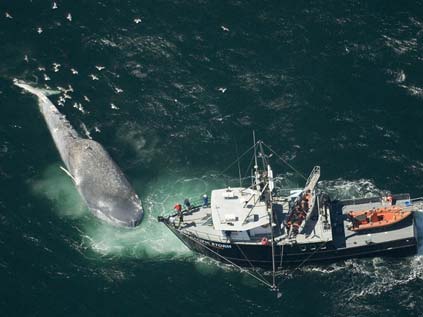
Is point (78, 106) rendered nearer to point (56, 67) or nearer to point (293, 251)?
point (56, 67)

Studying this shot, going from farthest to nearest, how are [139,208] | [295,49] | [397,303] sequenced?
[295,49] → [139,208] → [397,303]

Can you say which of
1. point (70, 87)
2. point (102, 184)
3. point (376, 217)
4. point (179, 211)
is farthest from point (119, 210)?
point (376, 217)

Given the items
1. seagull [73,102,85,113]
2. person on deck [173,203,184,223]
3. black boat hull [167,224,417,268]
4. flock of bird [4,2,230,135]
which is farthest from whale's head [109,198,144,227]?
seagull [73,102,85,113]

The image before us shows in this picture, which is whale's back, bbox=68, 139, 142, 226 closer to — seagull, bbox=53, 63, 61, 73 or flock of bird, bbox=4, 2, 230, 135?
flock of bird, bbox=4, 2, 230, 135

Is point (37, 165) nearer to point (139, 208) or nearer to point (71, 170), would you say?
point (71, 170)

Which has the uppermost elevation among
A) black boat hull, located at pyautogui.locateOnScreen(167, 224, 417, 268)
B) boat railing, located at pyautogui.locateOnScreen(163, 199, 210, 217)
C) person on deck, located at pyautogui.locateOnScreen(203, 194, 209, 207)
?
person on deck, located at pyautogui.locateOnScreen(203, 194, 209, 207)

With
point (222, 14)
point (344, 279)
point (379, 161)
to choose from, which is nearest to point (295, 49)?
point (222, 14)

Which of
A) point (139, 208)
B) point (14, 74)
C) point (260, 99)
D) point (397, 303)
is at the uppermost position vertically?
point (14, 74)

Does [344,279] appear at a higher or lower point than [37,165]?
lower
